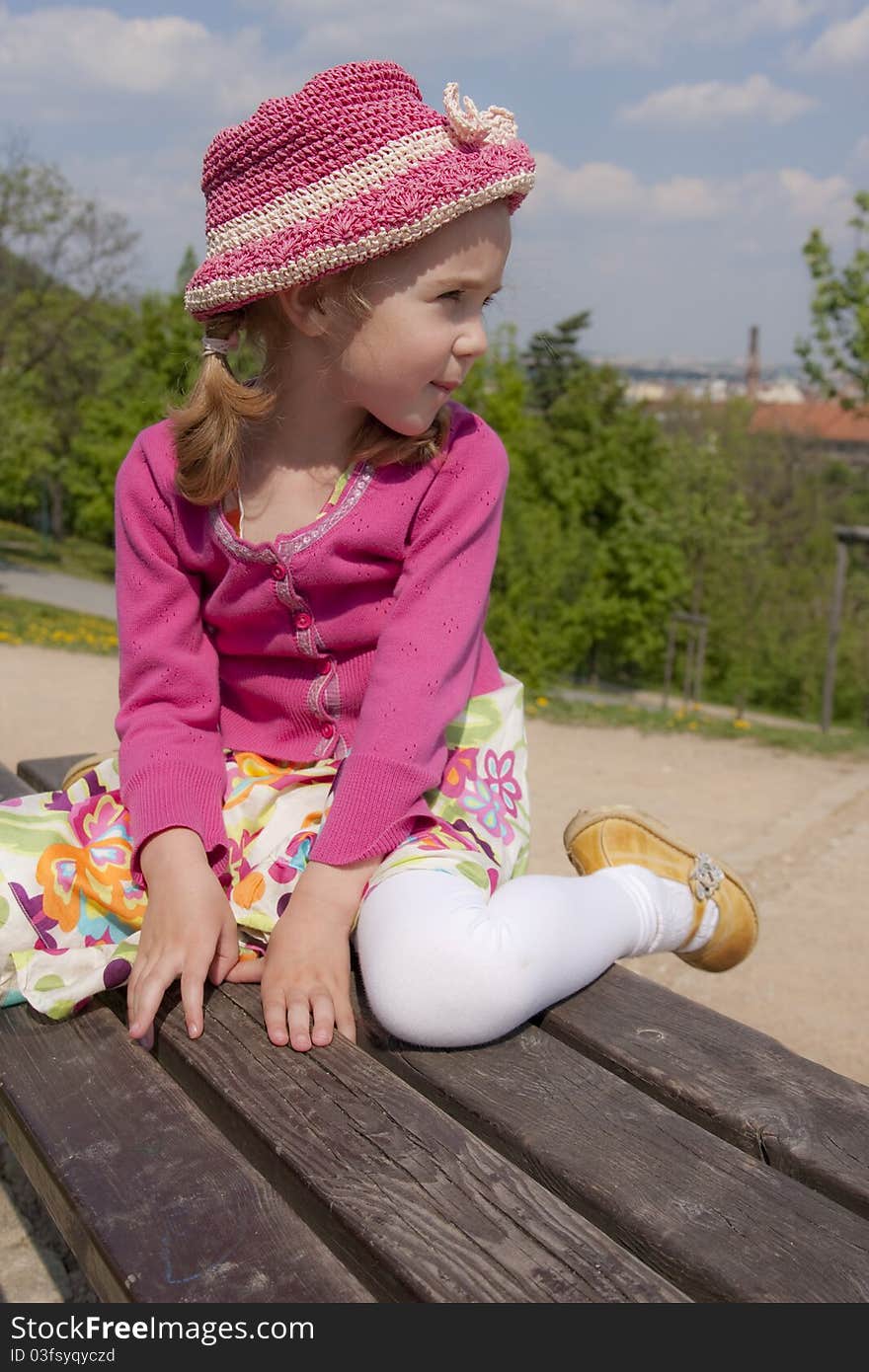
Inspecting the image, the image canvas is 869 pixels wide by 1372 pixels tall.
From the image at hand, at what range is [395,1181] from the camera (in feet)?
4.26

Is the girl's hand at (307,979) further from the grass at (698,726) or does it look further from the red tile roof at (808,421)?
the red tile roof at (808,421)

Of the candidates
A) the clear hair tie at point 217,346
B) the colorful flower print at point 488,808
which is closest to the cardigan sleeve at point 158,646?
the clear hair tie at point 217,346

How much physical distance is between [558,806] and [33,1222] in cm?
340

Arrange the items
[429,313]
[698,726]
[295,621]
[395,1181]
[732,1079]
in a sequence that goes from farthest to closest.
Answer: [698,726] < [295,621] < [429,313] < [732,1079] < [395,1181]

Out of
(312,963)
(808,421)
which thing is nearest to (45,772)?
(312,963)

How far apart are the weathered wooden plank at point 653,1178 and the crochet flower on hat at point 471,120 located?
138cm

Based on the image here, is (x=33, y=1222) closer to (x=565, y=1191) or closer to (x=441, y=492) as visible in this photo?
(x=565, y=1191)

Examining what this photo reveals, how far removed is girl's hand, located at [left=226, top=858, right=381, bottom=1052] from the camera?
5.31ft

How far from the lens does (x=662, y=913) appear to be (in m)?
2.06

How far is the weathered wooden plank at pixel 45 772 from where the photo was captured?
2846 mm

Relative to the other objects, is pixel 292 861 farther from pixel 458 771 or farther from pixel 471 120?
pixel 471 120

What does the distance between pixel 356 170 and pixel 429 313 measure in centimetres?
24

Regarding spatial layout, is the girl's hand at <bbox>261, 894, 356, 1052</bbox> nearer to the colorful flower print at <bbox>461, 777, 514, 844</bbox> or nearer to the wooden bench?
the wooden bench

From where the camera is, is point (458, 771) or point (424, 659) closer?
point (424, 659)
